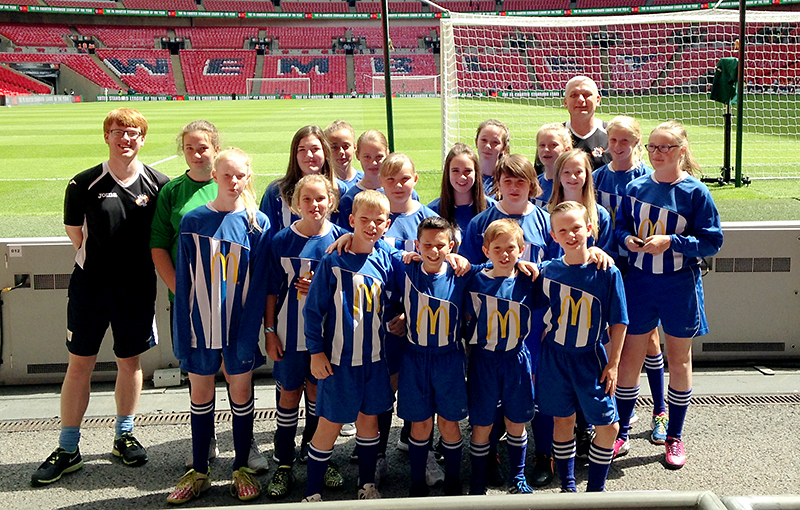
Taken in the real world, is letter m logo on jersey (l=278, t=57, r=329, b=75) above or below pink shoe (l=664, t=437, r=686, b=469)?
above

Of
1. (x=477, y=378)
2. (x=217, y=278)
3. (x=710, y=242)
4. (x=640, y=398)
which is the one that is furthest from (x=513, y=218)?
(x=640, y=398)

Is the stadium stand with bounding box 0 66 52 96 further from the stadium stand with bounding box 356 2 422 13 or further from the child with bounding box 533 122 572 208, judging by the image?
the child with bounding box 533 122 572 208

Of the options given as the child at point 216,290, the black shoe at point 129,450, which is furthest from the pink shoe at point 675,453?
the black shoe at point 129,450

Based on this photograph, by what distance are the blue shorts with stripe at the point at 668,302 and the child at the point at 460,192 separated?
35.4 inches

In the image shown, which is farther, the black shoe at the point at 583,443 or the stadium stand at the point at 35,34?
the stadium stand at the point at 35,34

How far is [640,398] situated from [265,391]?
247cm

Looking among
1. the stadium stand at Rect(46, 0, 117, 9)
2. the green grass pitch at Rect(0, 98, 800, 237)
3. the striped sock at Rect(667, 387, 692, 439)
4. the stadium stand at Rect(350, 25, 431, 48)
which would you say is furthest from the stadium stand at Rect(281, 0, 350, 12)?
the striped sock at Rect(667, 387, 692, 439)

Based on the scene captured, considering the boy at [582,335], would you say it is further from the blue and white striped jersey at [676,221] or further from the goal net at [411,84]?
the goal net at [411,84]

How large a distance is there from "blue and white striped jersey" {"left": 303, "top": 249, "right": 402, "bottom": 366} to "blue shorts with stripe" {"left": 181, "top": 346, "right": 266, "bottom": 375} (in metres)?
0.44

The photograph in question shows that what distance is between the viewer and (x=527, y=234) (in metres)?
3.32

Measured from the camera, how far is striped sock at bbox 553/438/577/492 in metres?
3.20

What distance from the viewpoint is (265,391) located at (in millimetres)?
4621

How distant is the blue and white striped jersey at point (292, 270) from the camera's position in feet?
10.7

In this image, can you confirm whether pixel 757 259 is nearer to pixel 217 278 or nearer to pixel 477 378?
pixel 477 378
